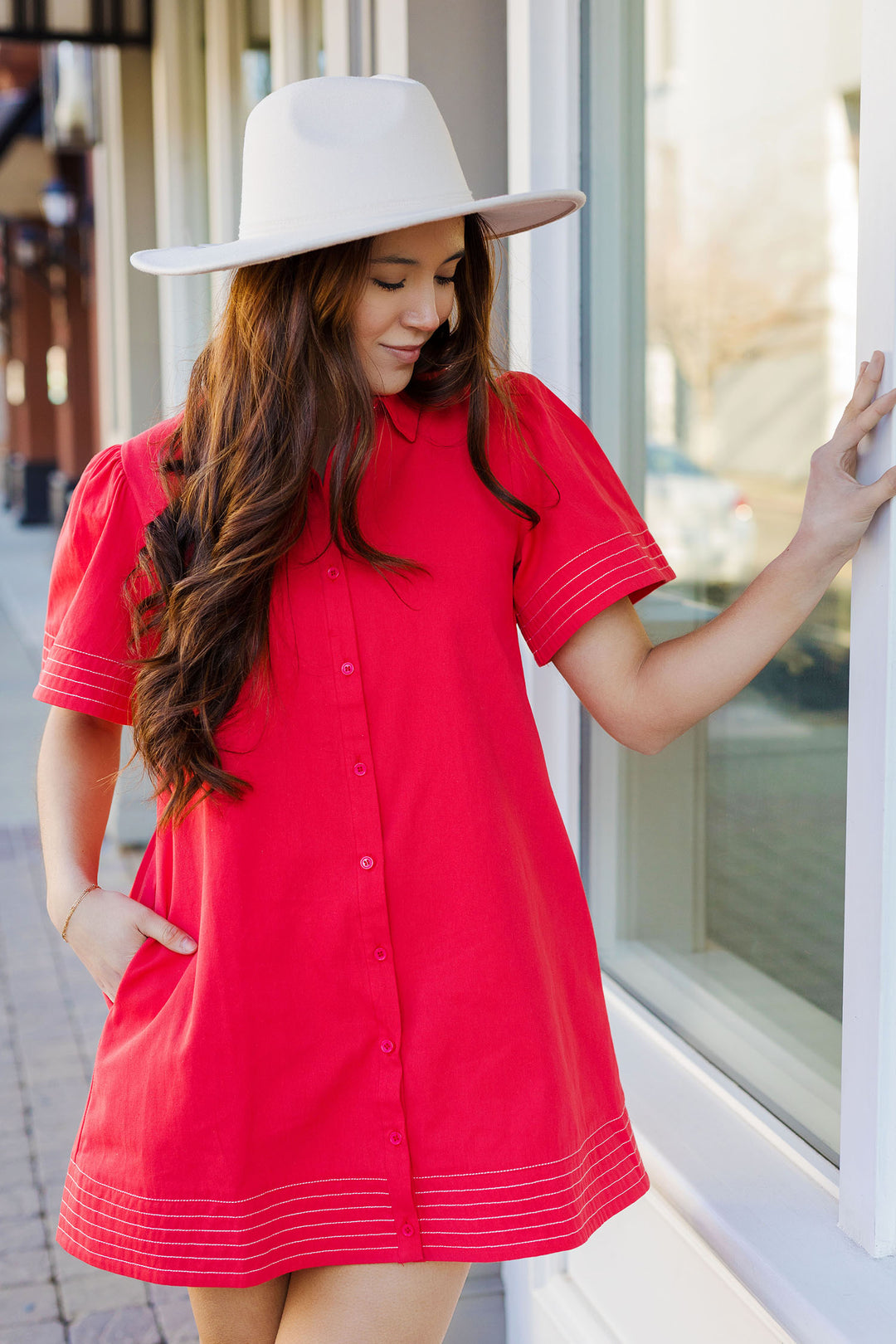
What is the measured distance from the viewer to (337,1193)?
1.48 meters

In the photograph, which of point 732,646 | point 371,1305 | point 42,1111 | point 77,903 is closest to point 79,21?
point 42,1111

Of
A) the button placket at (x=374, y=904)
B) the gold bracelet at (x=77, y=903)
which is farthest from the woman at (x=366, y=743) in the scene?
the gold bracelet at (x=77, y=903)

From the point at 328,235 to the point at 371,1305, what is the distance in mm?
1121

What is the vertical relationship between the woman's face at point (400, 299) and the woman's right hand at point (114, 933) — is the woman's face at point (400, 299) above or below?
above

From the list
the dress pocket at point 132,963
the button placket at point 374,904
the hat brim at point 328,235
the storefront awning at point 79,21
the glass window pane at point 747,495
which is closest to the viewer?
the hat brim at point 328,235

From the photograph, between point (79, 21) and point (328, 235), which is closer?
point (328, 235)

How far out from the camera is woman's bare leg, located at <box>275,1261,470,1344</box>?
148cm

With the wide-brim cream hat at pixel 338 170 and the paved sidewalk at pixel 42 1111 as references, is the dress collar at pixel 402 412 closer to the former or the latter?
the wide-brim cream hat at pixel 338 170

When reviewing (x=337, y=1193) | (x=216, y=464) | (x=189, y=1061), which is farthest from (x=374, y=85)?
(x=337, y=1193)

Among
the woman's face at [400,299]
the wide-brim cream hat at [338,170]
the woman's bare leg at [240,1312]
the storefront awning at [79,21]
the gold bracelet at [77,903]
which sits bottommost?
the woman's bare leg at [240,1312]

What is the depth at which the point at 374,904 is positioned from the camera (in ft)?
4.79

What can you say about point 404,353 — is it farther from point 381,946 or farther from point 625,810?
point 625,810

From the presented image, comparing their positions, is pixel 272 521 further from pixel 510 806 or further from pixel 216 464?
pixel 510 806

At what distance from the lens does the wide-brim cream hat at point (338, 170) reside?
1.39m
